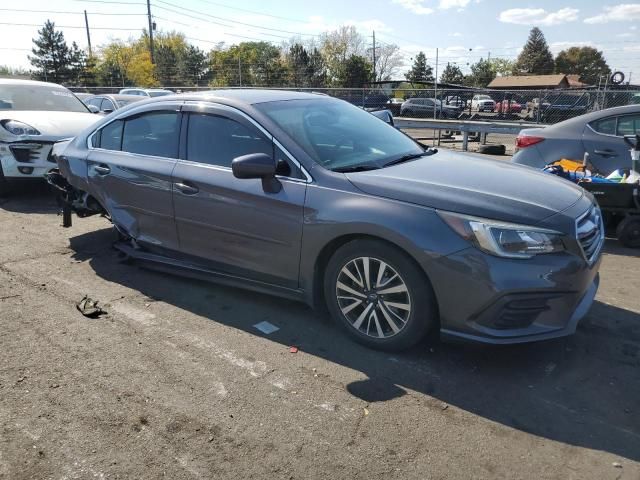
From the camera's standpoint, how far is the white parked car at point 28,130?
746 centimetres

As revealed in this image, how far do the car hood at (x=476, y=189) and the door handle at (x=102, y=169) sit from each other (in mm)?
2512

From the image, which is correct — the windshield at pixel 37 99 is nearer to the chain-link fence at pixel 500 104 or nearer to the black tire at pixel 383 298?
the black tire at pixel 383 298

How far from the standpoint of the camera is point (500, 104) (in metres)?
20.9

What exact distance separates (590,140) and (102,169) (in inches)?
231

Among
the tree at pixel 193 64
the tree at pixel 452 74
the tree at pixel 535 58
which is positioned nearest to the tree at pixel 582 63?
the tree at pixel 535 58

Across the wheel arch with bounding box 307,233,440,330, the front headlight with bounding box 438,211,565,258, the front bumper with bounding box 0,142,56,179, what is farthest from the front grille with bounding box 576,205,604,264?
the front bumper with bounding box 0,142,56,179

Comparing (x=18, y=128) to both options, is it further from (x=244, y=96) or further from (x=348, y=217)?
(x=348, y=217)

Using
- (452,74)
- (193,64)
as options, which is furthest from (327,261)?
(452,74)

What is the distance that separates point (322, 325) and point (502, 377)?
1.33 meters

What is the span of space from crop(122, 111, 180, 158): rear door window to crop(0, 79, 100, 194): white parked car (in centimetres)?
255

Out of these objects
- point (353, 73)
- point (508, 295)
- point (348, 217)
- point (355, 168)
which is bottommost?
point (508, 295)

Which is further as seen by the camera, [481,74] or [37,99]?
[481,74]

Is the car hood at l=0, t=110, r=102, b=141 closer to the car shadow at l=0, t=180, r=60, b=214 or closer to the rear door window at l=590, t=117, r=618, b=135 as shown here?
the car shadow at l=0, t=180, r=60, b=214

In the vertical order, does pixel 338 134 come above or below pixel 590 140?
above
